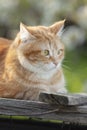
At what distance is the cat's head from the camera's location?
4.29m

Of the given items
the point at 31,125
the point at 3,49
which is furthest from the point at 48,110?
the point at 3,49

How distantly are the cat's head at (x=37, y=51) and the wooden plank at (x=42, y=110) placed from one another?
0.55 meters

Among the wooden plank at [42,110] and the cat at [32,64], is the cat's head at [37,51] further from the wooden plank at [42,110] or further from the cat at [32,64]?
the wooden plank at [42,110]

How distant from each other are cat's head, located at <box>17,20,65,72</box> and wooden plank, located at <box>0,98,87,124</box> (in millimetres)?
549

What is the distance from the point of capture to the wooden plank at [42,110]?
3.76m

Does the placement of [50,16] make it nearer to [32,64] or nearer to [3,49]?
[3,49]

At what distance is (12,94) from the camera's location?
→ 4199 millimetres

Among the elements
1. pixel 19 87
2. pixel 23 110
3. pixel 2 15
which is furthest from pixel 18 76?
pixel 2 15

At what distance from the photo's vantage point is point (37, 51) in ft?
14.1

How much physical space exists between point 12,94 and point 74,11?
3580mm

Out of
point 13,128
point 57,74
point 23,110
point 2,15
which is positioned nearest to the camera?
point 23,110

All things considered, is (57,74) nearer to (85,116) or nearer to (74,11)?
(85,116)

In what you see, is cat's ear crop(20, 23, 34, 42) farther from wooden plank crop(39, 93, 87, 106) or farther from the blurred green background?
the blurred green background

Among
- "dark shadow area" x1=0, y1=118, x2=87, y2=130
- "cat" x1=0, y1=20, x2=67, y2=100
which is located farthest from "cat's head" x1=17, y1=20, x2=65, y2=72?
"dark shadow area" x1=0, y1=118, x2=87, y2=130
